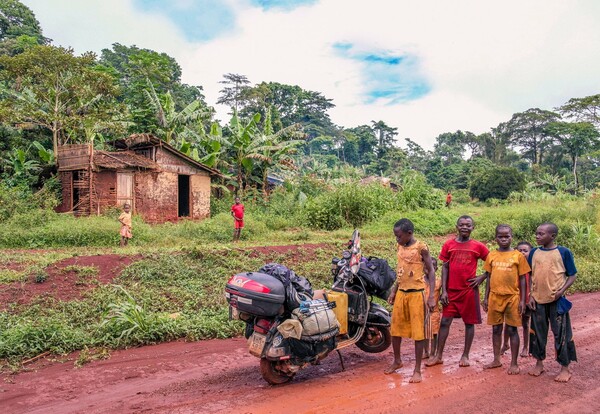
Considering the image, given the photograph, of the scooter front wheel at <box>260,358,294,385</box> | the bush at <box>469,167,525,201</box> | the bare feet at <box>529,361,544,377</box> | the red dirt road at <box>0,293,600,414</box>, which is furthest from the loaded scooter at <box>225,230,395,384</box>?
the bush at <box>469,167,525,201</box>

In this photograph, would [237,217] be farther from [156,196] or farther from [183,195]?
[183,195]

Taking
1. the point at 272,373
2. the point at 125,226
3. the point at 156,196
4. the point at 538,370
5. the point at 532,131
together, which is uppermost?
the point at 532,131

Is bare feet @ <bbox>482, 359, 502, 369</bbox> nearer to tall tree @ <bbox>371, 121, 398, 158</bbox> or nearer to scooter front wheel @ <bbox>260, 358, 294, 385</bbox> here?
scooter front wheel @ <bbox>260, 358, 294, 385</bbox>

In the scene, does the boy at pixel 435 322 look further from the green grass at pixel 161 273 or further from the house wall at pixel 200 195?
the house wall at pixel 200 195

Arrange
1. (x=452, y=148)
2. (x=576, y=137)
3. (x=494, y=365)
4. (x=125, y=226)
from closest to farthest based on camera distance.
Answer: (x=494, y=365), (x=125, y=226), (x=576, y=137), (x=452, y=148)

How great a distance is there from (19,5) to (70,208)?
30101 millimetres

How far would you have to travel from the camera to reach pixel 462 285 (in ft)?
16.0

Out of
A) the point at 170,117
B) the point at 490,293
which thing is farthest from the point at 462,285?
the point at 170,117

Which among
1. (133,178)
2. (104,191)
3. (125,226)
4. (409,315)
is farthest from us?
(133,178)

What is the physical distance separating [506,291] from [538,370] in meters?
0.82

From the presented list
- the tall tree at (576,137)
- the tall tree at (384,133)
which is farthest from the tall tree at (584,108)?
the tall tree at (384,133)

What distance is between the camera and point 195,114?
21000mm

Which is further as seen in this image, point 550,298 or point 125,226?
point 125,226

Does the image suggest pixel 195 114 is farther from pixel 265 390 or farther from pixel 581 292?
pixel 265 390
